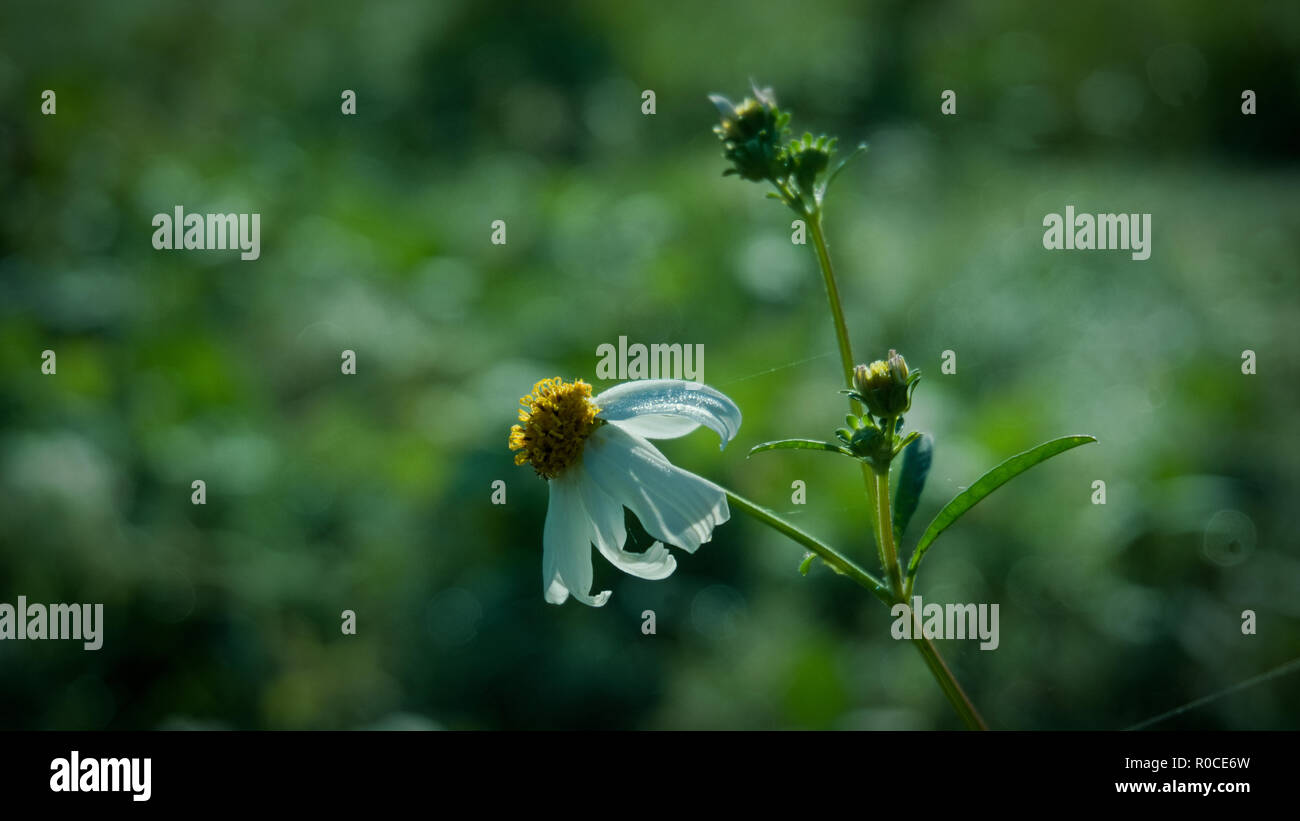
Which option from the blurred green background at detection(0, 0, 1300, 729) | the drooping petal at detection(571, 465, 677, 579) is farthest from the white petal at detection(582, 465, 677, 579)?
the blurred green background at detection(0, 0, 1300, 729)

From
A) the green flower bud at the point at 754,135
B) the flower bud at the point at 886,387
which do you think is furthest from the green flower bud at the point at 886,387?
the green flower bud at the point at 754,135

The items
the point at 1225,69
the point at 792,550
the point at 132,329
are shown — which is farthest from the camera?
the point at 1225,69

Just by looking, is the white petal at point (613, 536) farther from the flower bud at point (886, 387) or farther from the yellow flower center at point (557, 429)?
the flower bud at point (886, 387)

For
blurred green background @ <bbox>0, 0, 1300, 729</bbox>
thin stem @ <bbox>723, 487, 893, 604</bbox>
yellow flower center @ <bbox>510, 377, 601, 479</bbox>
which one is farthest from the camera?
blurred green background @ <bbox>0, 0, 1300, 729</bbox>

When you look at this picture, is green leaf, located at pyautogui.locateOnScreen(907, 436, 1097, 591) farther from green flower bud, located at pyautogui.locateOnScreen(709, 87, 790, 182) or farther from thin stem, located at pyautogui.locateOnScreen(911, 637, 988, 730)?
green flower bud, located at pyautogui.locateOnScreen(709, 87, 790, 182)

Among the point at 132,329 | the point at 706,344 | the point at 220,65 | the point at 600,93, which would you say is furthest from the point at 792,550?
the point at 220,65

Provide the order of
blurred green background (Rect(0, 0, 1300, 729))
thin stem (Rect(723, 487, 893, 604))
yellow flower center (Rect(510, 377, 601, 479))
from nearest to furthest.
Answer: thin stem (Rect(723, 487, 893, 604)) → yellow flower center (Rect(510, 377, 601, 479)) → blurred green background (Rect(0, 0, 1300, 729))

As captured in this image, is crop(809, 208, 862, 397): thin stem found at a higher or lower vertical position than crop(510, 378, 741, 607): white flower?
higher
